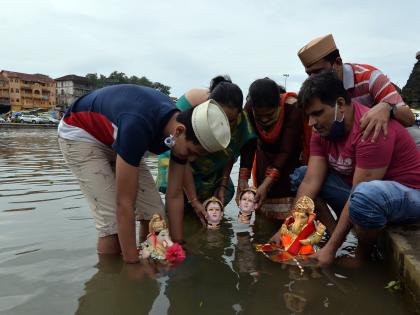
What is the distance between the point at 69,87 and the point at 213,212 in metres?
81.3

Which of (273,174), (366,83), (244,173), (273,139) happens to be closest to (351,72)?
(366,83)

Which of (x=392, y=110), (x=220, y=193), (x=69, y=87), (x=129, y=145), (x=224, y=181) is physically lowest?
(x=220, y=193)

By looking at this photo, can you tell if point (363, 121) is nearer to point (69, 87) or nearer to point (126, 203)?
point (126, 203)

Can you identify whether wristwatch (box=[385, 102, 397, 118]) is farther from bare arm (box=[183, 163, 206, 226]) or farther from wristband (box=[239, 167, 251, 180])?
bare arm (box=[183, 163, 206, 226])

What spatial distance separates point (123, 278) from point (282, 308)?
1091 mm

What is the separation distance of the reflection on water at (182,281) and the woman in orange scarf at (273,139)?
0.63 m

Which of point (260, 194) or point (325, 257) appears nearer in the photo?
point (325, 257)

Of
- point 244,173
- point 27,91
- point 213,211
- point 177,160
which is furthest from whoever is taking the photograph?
point 27,91

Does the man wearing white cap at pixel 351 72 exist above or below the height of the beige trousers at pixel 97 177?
above

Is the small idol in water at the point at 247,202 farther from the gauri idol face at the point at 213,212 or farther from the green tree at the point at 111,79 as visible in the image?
the green tree at the point at 111,79

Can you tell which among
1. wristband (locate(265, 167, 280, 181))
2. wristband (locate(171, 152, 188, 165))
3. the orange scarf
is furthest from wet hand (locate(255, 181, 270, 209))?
wristband (locate(171, 152, 188, 165))

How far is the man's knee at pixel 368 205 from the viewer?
2.65 metres

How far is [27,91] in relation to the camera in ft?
233

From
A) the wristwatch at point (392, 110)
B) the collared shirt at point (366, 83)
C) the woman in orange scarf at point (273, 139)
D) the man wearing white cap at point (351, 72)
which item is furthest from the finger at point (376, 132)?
the woman in orange scarf at point (273, 139)
